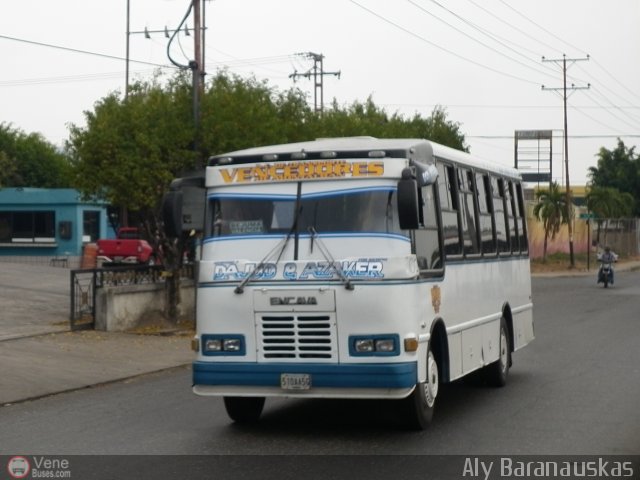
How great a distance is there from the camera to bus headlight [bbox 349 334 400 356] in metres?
10.7

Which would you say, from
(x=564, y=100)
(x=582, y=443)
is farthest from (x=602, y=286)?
(x=582, y=443)

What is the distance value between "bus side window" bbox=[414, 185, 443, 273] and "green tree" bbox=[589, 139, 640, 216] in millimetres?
90817

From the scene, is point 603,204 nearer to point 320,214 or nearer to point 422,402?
point 422,402

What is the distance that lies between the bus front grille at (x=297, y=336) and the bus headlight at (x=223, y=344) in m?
0.19

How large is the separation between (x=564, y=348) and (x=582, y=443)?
10094 mm

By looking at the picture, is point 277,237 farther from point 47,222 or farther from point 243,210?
point 47,222

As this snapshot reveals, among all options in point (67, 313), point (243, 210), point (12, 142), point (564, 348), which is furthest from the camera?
point (12, 142)

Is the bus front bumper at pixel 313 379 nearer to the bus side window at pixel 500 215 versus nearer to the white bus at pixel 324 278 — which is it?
the white bus at pixel 324 278

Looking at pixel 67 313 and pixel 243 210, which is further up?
pixel 243 210

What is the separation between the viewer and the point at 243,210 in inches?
456

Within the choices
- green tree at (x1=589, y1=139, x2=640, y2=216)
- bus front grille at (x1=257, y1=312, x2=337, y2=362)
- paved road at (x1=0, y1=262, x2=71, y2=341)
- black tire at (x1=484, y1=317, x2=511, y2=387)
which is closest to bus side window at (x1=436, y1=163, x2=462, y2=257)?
bus front grille at (x1=257, y1=312, x2=337, y2=362)

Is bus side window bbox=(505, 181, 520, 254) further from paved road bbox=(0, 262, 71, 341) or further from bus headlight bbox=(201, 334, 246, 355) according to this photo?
paved road bbox=(0, 262, 71, 341)

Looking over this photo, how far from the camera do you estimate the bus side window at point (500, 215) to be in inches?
614

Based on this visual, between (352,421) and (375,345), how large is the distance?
1.74 metres
